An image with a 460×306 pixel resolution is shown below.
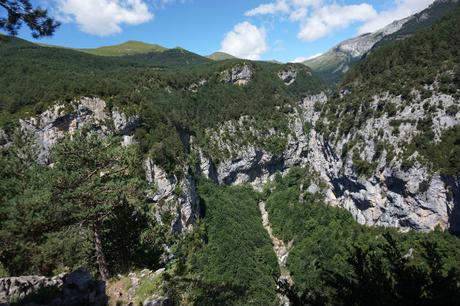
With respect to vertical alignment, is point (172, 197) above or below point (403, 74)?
below

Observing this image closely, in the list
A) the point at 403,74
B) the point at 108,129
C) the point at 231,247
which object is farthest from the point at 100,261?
the point at 403,74

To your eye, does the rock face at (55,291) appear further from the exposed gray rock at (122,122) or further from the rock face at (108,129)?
the exposed gray rock at (122,122)

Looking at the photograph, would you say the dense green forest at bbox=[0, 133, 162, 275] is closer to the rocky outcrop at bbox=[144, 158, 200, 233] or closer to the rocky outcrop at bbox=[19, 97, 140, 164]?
the rocky outcrop at bbox=[144, 158, 200, 233]

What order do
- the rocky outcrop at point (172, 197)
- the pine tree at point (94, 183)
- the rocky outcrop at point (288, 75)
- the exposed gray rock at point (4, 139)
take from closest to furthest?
the pine tree at point (94, 183) → the exposed gray rock at point (4, 139) → the rocky outcrop at point (172, 197) → the rocky outcrop at point (288, 75)

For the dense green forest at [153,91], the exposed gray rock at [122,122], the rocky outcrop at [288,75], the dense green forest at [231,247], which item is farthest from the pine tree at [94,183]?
the rocky outcrop at [288,75]

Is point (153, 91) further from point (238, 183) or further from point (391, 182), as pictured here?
point (391, 182)

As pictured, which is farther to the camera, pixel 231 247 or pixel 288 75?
pixel 288 75
